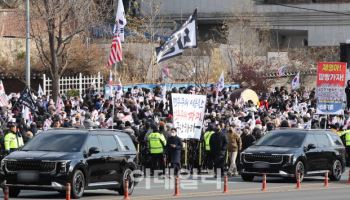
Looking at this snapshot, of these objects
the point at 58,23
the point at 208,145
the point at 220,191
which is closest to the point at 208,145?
the point at 208,145

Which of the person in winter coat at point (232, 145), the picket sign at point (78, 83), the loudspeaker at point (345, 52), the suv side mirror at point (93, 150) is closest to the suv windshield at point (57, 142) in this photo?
the suv side mirror at point (93, 150)

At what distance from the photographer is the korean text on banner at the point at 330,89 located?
39.7 metres

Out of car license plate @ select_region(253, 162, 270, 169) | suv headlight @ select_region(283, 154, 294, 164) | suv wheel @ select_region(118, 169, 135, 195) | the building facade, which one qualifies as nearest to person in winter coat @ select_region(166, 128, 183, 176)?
car license plate @ select_region(253, 162, 270, 169)

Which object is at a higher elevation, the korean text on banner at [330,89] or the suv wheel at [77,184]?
the korean text on banner at [330,89]

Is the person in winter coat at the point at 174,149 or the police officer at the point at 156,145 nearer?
the person in winter coat at the point at 174,149

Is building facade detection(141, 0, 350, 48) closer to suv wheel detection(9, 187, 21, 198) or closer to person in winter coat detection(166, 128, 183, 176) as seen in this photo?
person in winter coat detection(166, 128, 183, 176)

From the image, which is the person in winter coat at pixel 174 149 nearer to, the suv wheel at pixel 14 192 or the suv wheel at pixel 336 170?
the suv wheel at pixel 336 170

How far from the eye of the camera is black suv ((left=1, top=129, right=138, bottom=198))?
2319 centimetres

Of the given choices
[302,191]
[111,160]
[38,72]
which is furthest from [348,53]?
[111,160]

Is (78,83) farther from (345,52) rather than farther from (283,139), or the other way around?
(283,139)

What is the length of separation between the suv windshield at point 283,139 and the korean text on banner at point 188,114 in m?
3.18

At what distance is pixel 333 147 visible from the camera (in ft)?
107

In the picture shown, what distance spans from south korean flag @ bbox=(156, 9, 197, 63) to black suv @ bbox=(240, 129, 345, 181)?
35.8ft

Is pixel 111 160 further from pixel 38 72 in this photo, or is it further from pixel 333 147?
pixel 38 72
